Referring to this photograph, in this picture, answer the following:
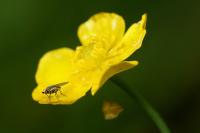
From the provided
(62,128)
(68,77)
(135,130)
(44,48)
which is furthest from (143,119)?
(68,77)

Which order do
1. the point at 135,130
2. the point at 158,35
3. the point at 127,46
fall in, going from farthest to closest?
the point at 158,35 < the point at 135,130 < the point at 127,46

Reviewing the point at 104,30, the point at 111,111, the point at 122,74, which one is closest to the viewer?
the point at 111,111

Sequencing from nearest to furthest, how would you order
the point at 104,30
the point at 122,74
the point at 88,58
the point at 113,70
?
the point at 113,70 → the point at 88,58 → the point at 104,30 → the point at 122,74

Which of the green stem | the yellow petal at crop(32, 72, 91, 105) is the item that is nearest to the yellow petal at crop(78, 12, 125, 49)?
the yellow petal at crop(32, 72, 91, 105)

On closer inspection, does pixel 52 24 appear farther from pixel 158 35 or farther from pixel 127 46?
pixel 127 46

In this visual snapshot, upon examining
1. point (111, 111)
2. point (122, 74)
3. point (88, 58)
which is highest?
point (88, 58)

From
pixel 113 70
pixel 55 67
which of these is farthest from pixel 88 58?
pixel 113 70

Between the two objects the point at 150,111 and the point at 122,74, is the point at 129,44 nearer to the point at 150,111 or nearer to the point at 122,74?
the point at 150,111

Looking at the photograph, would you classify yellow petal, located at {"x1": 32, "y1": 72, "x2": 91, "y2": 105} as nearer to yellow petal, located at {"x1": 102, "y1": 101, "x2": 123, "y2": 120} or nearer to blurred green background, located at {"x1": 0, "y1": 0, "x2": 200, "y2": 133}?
yellow petal, located at {"x1": 102, "y1": 101, "x2": 123, "y2": 120}
